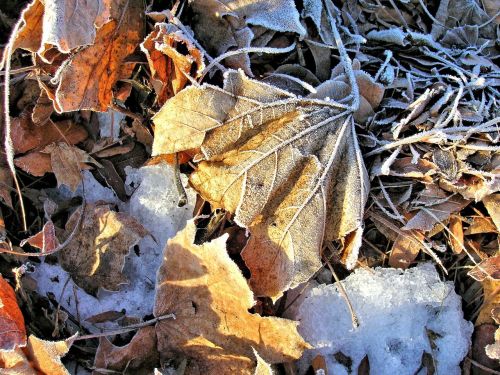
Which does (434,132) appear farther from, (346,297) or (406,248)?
(346,297)

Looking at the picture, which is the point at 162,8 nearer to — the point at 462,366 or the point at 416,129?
the point at 416,129

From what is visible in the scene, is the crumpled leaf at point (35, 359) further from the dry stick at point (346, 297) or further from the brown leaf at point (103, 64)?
the dry stick at point (346, 297)

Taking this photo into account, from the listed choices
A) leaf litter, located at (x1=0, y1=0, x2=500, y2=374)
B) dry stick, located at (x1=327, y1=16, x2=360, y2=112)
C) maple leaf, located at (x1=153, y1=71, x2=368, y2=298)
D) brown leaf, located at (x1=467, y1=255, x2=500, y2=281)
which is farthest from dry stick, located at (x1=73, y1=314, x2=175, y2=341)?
brown leaf, located at (x1=467, y1=255, x2=500, y2=281)

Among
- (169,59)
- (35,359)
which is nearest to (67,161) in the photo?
(169,59)

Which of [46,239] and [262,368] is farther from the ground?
[46,239]

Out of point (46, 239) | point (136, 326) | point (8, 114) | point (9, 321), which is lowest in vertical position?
point (136, 326)

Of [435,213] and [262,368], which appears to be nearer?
[262,368]
